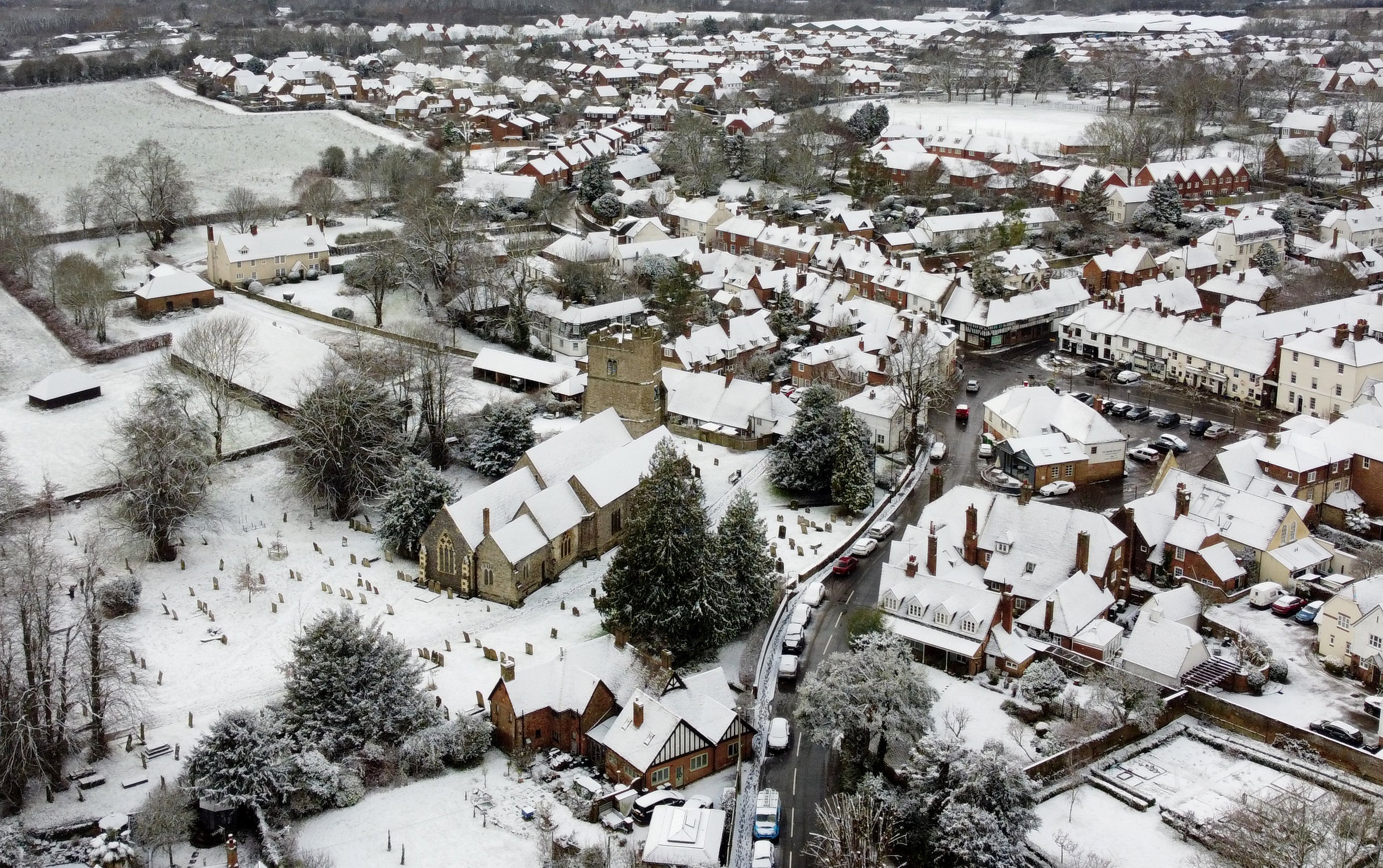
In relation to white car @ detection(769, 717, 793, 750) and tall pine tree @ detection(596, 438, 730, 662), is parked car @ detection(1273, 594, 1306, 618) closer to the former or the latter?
white car @ detection(769, 717, 793, 750)

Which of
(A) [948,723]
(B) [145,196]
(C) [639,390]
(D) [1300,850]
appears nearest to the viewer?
(D) [1300,850]

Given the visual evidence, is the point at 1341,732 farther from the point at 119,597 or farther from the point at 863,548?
the point at 119,597

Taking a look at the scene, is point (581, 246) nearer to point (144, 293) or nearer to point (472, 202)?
point (472, 202)

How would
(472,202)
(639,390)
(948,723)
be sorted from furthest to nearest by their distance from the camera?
(472,202) < (639,390) < (948,723)

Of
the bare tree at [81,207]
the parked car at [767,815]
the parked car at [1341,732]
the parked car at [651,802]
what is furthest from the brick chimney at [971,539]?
the bare tree at [81,207]

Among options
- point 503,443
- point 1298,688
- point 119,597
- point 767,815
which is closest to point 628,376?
point 503,443

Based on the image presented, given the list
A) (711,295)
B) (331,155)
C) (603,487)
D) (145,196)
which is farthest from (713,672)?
(331,155)

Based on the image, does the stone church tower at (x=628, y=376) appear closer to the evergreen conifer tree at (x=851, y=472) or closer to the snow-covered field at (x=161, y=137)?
the evergreen conifer tree at (x=851, y=472)

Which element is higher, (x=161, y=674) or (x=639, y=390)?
(x=639, y=390)
